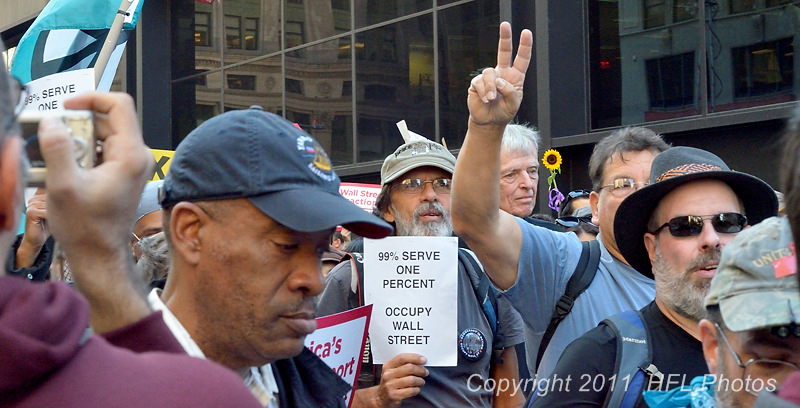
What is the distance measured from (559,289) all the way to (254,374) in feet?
5.35

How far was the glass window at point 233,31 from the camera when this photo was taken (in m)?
17.2

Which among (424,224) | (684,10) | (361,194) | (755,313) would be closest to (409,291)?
(424,224)

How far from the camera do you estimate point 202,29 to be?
728 inches

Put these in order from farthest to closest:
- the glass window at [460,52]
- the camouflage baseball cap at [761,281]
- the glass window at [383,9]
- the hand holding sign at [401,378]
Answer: the glass window at [383,9] < the glass window at [460,52] < the hand holding sign at [401,378] < the camouflage baseball cap at [761,281]

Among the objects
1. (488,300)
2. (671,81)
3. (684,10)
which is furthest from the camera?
(671,81)

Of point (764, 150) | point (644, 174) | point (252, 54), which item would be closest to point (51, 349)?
point (644, 174)

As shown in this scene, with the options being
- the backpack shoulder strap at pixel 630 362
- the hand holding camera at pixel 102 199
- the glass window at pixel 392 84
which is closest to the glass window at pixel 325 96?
the glass window at pixel 392 84

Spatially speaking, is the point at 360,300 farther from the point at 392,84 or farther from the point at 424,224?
the point at 392,84

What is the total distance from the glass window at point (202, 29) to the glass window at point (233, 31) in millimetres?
743

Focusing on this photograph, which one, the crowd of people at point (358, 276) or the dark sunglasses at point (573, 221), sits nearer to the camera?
the crowd of people at point (358, 276)

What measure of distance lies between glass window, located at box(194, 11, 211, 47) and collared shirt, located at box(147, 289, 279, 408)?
16.5 metres

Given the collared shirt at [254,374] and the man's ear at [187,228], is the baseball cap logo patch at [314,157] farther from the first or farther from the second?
the collared shirt at [254,374]

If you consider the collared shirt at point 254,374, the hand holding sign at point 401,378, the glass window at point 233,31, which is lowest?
the hand holding sign at point 401,378

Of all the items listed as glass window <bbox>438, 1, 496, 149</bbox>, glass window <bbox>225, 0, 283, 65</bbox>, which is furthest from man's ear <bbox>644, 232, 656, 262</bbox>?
glass window <bbox>225, 0, 283, 65</bbox>
